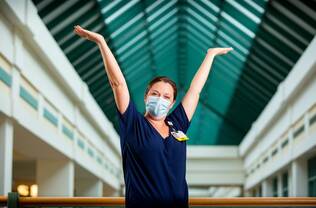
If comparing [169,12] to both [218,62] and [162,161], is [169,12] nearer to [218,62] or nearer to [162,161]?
[218,62]

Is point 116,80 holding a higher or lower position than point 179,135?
higher

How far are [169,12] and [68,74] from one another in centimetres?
599

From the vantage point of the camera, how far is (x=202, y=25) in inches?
1080

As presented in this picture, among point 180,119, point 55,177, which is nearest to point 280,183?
point 55,177

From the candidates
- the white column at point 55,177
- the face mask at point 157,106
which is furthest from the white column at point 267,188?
the face mask at point 157,106

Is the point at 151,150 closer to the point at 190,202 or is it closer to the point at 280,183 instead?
the point at 190,202

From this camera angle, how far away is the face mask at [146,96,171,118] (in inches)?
151

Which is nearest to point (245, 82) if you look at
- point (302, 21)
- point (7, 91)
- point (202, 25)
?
point (202, 25)

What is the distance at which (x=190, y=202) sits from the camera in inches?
187

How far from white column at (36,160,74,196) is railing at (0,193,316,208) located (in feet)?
64.9

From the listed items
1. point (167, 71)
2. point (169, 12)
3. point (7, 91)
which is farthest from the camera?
point (167, 71)

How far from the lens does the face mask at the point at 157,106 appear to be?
3.85m

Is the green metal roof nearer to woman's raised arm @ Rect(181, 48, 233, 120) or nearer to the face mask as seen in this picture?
woman's raised arm @ Rect(181, 48, 233, 120)

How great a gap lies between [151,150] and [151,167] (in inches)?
3.4
